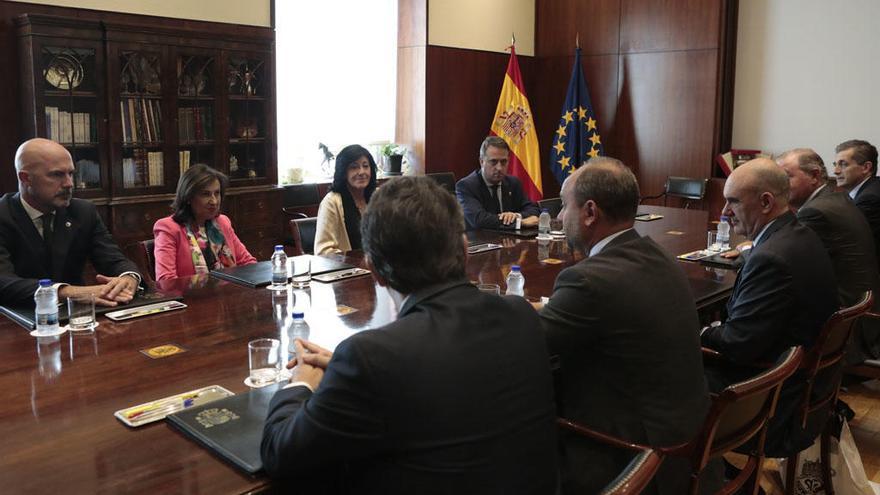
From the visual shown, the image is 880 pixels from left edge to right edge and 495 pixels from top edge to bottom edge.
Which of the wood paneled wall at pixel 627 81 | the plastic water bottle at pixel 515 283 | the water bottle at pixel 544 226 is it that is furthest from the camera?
the wood paneled wall at pixel 627 81

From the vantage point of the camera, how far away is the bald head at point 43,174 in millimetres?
3049

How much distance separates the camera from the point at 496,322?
1.40 m

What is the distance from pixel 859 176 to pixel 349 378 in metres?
4.45

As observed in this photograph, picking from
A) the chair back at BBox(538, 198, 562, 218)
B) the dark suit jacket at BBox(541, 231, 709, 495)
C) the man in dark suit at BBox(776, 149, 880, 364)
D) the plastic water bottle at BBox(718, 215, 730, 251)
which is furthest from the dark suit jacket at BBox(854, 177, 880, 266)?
the dark suit jacket at BBox(541, 231, 709, 495)

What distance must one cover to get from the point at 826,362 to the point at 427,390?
5.95 ft

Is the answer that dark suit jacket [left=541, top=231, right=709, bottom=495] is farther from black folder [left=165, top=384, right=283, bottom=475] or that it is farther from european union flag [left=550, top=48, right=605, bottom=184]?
european union flag [left=550, top=48, right=605, bottom=184]

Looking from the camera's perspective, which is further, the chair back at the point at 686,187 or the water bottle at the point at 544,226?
the chair back at the point at 686,187

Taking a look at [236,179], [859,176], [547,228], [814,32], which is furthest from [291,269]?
[814,32]

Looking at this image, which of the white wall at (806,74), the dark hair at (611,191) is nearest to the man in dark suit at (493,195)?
the dark hair at (611,191)

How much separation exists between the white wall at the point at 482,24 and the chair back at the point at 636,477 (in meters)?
6.50

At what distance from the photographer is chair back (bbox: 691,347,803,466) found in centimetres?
179

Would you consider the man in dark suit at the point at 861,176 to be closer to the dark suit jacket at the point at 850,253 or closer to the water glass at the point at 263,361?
the dark suit jacket at the point at 850,253

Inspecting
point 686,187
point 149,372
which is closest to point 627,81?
point 686,187

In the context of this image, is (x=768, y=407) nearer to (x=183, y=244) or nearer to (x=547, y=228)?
(x=547, y=228)
